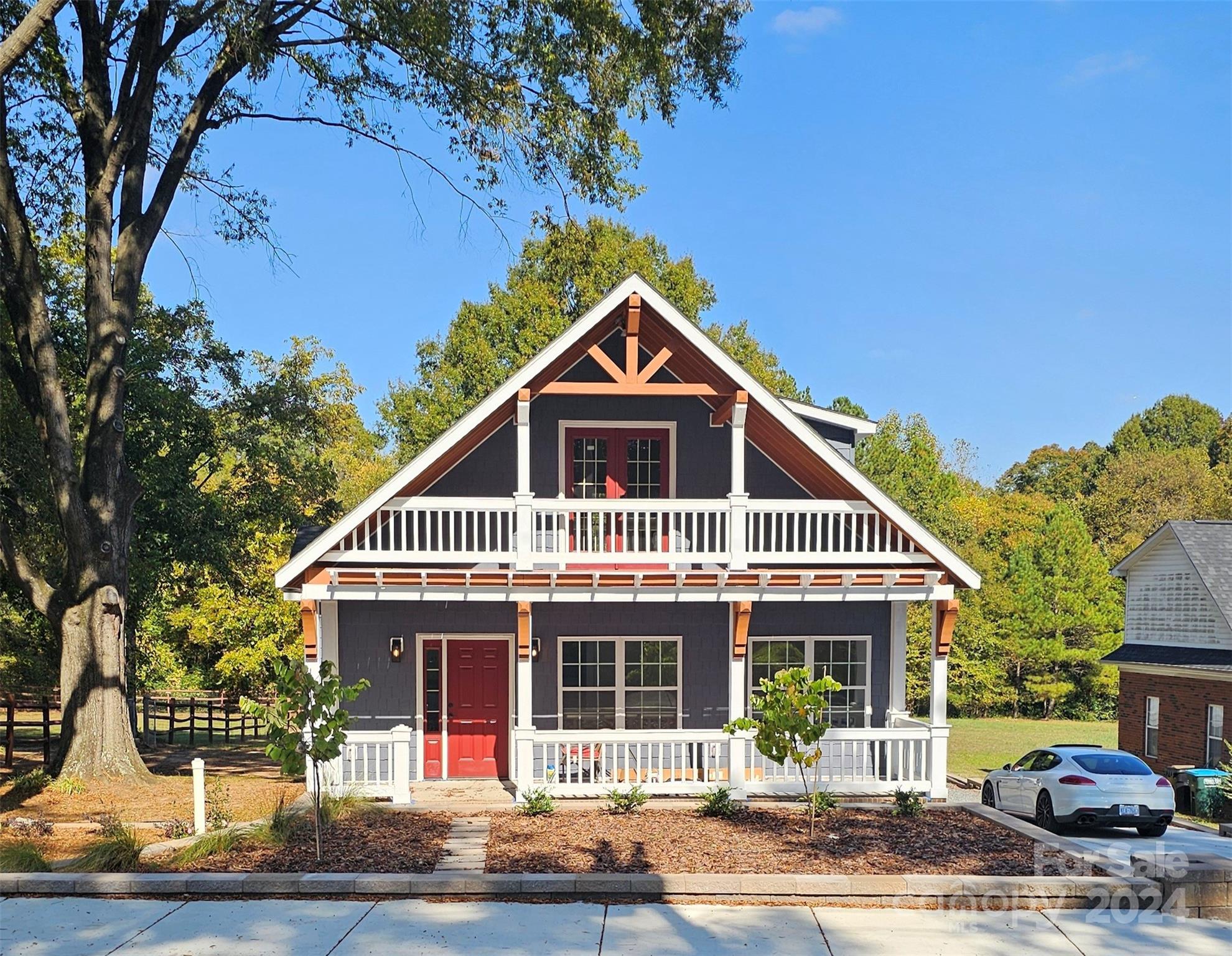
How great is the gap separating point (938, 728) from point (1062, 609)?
2891 cm

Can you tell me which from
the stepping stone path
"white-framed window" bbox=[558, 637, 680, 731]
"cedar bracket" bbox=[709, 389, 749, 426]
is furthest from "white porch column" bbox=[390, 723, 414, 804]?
"cedar bracket" bbox=[709, 389, 749, 426]

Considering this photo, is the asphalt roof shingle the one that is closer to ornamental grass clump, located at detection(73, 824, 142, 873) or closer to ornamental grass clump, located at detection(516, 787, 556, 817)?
ornamental grass clump, located at detection(516, 787, 556, 817)

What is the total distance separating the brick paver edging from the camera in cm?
927

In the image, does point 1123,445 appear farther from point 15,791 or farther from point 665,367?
point 15,791

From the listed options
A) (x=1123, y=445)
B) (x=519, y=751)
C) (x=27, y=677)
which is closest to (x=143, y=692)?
(x=27, y=677)

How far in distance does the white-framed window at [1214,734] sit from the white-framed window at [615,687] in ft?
44.2

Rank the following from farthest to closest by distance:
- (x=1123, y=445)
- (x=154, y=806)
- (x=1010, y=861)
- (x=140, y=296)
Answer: (x=1123, y=445), (x=140, y=296), (x=154, y=806), (x=1010, y=861)

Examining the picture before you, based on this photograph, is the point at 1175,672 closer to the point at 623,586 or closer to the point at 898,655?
the point at 898,655

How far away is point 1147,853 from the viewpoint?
1068 centimetres

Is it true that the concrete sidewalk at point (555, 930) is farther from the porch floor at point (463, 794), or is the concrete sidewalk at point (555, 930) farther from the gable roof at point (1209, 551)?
the gable roof at point (1209, 551)

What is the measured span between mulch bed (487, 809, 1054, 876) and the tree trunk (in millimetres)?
6525

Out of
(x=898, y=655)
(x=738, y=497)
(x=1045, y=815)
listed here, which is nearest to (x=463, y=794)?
(x=738, y=497)

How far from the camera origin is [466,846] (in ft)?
36.6

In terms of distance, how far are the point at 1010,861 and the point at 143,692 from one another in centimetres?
2060
